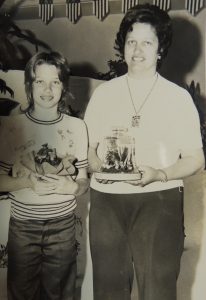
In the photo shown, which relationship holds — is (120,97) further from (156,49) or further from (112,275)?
(112,275)

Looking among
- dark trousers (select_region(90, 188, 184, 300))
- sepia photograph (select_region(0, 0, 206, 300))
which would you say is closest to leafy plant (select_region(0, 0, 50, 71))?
sepia photograph (select_region(0, 0, 206, 300))

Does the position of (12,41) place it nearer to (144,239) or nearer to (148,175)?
(148,175)

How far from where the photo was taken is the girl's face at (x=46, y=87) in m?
1.12

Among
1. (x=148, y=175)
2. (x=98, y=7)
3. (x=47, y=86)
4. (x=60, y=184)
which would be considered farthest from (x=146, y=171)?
(x=98, y=7)

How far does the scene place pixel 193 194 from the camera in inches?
43.3

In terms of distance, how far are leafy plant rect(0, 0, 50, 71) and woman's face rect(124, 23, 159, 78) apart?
0.82 feet

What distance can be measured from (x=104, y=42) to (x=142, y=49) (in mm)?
109

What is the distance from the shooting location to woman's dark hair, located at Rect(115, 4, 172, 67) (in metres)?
1.09

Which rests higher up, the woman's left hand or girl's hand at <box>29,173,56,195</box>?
the woman's left hand

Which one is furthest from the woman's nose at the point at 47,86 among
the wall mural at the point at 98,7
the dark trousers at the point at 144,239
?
the dark trousers at the point at 144,239

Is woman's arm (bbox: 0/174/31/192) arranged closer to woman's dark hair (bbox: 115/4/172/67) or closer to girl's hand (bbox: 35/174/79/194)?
girl's hand (bbox: 35/174/79/194)

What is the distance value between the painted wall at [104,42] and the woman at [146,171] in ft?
0.09

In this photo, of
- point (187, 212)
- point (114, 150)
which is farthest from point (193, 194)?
point (114, 150)

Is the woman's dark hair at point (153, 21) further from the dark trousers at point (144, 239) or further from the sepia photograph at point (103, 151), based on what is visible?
the dark trousers at point (144, 239)
